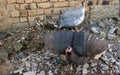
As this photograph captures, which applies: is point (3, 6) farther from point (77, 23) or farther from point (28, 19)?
point (77, 23)

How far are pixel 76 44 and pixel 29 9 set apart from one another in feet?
4.14

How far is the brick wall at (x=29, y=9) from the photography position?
→ 4.41m

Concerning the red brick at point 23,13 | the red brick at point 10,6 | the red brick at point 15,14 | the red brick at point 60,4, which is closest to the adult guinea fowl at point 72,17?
the red brick at point 60,4

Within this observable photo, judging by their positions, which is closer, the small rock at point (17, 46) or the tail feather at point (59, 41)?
the tail feather at point (59, 41)

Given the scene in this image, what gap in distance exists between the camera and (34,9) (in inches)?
179

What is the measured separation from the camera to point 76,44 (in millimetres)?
3764

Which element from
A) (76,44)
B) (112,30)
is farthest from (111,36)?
(76,44)

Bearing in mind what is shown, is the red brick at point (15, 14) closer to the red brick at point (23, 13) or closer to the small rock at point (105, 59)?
the red brick at point (23, 13)

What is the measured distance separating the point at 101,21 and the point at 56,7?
0.98 meters

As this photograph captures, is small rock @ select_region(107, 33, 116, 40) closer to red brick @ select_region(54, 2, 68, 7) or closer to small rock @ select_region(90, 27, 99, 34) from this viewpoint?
small rock @ select_region(90, 27, 99, 34)

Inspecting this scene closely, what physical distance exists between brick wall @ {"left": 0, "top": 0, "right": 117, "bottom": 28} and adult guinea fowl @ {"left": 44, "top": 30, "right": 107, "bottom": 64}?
911 millimetres

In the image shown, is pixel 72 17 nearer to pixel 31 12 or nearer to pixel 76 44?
pixel 31 12

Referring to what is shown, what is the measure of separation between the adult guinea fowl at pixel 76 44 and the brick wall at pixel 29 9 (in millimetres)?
911

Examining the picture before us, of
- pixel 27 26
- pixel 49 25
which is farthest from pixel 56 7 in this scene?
pixel 27 26
